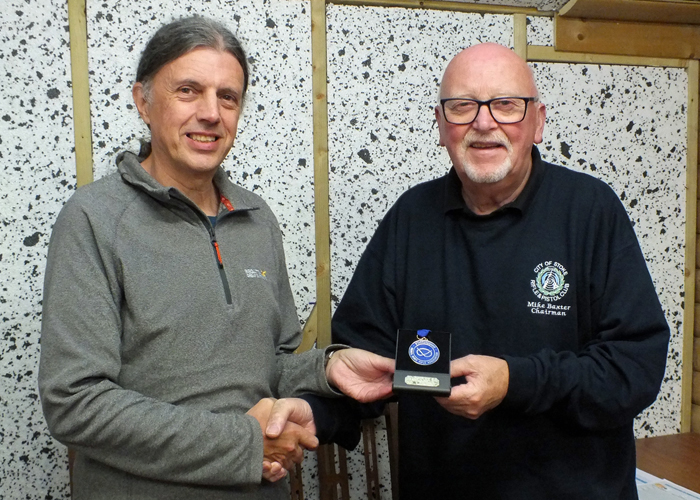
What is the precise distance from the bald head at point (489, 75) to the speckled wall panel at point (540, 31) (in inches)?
34.0

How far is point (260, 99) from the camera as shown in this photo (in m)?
2.05

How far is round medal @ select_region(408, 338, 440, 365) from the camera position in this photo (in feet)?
4.17

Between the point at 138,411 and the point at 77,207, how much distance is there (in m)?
0.45

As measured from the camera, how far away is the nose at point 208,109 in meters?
1.34

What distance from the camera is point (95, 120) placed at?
191 cm

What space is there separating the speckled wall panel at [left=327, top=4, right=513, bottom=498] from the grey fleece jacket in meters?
0.80

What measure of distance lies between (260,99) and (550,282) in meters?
1.19

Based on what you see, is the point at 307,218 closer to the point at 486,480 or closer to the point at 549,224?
the point at 549,224

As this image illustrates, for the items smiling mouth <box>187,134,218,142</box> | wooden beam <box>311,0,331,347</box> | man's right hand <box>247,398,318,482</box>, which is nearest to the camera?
man's right hand <box>247,398,318,482</box>

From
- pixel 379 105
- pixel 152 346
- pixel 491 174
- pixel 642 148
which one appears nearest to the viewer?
pixel 152 346

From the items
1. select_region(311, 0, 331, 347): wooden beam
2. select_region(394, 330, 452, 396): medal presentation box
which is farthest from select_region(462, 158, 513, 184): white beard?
select_region(311, 0, 331, 347): wooden beam

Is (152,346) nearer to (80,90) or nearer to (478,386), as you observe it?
(478,386)

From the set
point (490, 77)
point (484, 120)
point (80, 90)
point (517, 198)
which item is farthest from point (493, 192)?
point (80, 90)

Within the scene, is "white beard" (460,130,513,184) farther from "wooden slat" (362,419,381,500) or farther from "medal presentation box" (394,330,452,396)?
"wooden slat" (362,419,381,500)
